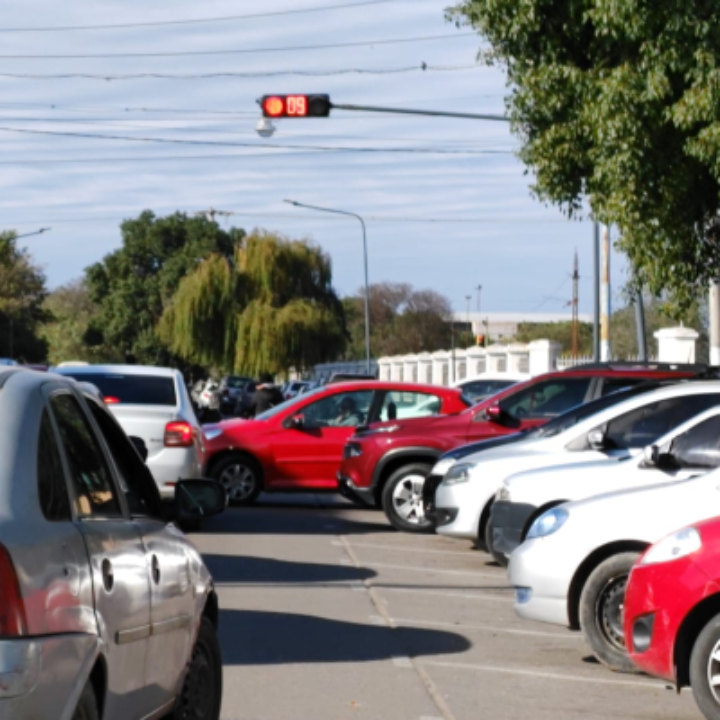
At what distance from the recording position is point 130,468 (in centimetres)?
571

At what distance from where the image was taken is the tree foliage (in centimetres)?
9681

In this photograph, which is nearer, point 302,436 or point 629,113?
point 629,113

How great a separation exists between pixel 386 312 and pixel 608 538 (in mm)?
104795

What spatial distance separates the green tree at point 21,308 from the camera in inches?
3126

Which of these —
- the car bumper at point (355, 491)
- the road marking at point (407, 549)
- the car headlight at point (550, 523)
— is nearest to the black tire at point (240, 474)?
the car bumper at point (355, 491)

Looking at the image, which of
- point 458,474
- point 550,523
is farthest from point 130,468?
point 458,474

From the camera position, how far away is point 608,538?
8875 millimetres

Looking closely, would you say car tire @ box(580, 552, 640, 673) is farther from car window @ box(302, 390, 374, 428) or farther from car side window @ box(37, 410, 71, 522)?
car window @ box(302, 390, 374, 428)

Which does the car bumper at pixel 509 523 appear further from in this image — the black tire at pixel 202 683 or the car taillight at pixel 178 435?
the black tire at pixel 202 683

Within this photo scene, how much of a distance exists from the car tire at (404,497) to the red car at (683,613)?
966 centimetres

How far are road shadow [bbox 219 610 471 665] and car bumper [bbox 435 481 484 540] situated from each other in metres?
3.21

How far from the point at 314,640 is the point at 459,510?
4.18 metres

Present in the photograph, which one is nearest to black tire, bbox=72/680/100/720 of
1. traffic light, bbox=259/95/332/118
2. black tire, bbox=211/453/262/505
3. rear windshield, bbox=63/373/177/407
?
rear windshield, bbox=63/373/177/407

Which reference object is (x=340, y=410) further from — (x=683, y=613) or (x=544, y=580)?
(x=683, y=613)
